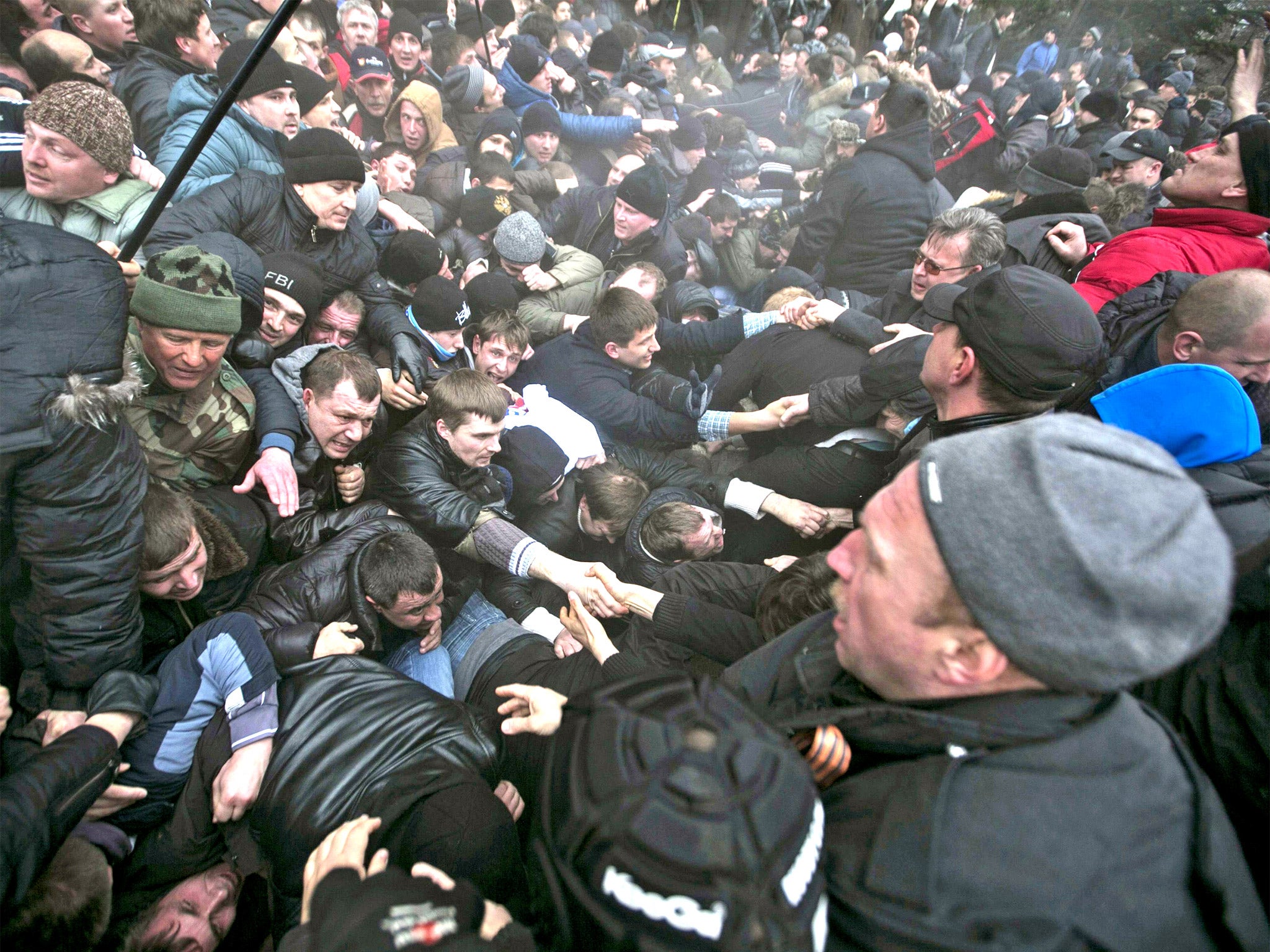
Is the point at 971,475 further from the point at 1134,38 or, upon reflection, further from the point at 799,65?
the point at 1134,38

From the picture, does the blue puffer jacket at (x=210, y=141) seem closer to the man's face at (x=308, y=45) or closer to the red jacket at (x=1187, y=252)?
the man's face at (x=308, y=45)

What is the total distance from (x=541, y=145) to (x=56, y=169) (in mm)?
3712

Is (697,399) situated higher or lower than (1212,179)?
lower

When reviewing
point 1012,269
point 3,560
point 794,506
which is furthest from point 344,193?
point 1012,269

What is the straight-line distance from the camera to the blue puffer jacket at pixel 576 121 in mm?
6105

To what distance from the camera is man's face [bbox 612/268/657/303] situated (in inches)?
161

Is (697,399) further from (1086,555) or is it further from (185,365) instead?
(1086,555)

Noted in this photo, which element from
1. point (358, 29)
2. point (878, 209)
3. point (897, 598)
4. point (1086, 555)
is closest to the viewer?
point (1086, 555)

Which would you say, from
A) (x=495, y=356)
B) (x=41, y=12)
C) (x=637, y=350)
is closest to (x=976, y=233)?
(x=637, y=350)

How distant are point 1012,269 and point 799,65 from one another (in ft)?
28.4

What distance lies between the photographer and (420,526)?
297 cm

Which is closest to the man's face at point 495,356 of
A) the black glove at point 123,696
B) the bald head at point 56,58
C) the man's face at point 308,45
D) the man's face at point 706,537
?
the man's face at point 706,537

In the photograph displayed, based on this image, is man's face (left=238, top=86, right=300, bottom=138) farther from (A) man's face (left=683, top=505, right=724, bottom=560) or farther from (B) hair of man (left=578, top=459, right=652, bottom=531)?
(A) man's face (left=683, top=505, right=724, bottom=560)

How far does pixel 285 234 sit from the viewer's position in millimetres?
3277
